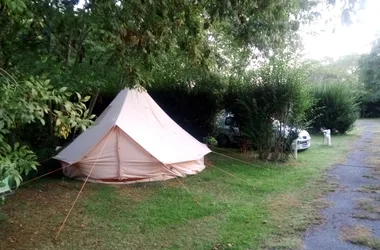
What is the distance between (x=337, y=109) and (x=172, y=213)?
1517cm

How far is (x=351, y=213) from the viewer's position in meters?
5.75

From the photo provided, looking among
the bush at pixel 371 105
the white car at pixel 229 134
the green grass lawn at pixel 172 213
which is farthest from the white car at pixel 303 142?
the bush at pixel 371 105

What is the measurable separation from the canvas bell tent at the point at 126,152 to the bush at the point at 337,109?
12306 mm

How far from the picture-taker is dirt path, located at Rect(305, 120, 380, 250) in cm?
454

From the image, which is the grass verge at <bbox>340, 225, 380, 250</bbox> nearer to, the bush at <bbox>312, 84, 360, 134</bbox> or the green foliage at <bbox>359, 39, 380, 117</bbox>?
the bush at <bbox>312, 84, 360, 134</bbox>

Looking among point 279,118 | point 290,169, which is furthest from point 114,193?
point 279,118

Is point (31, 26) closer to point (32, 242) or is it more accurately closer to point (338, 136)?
point (32, 242)

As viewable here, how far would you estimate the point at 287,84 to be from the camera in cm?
992

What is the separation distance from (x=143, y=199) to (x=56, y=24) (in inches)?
129

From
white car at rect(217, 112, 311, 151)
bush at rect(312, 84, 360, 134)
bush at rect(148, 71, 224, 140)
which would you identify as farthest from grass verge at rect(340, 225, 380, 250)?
bush at rect(312, 84, 360, 134)

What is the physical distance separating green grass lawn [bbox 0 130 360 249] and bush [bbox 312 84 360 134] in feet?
36.8

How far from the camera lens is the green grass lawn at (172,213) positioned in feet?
15.2

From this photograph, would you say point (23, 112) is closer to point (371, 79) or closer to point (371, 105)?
point (371, 79)

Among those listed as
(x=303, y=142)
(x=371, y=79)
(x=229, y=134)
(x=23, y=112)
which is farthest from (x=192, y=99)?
(x=371, y=79)
